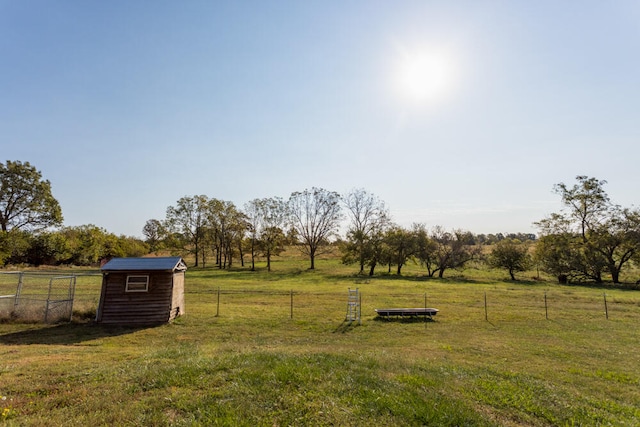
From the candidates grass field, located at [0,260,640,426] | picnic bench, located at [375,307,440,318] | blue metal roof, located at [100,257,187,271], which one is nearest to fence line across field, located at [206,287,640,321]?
picnic bench, located at [375,307,440,318]

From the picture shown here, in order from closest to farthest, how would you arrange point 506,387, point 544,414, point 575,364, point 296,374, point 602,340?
point 544,414 < point 296,374 < point 506,387 < point 575,364 < point 602,340

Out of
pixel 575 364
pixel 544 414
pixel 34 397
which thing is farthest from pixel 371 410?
pixel 575 364

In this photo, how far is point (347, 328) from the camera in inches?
637

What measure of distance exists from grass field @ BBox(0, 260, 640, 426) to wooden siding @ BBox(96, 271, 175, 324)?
3.31ft

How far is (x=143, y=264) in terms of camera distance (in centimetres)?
1791

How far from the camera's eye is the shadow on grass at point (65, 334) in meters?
13.0

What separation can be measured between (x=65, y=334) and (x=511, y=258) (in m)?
51.9

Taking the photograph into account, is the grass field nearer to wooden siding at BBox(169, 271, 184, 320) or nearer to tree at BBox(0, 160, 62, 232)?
wooden siding at BBox(169, 271, 184, 320)

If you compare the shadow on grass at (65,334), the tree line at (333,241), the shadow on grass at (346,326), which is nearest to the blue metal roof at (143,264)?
the shadow on grass at (65,334)

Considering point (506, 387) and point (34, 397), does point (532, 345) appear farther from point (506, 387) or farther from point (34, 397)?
point (34, 397)

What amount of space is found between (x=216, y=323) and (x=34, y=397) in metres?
11.3

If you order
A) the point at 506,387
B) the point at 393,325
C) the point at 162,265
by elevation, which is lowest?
the point at 393,325

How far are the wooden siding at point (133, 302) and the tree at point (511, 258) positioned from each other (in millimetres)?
46315

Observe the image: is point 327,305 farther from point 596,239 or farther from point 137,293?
point 596,239
